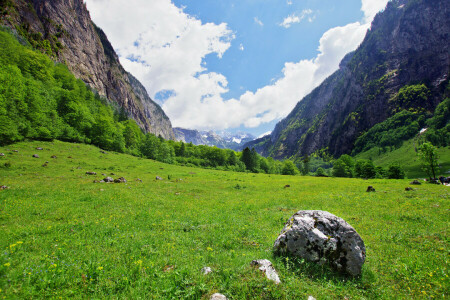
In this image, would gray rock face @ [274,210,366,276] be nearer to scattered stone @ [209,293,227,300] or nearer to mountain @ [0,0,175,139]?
scattered stone @ [209,293,227,300]

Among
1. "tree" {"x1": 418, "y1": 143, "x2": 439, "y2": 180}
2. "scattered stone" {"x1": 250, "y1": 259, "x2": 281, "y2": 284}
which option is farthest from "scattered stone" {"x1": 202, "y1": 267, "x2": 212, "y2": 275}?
"tree" {"x1": 418, "y1": 143, "x2": 439, "y2": 180}

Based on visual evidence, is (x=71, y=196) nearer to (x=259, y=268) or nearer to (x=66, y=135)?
(x=259, y=268)

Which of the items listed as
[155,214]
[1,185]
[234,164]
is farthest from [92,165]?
[234,164]

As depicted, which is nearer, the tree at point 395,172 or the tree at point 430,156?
the tree at point 430,156

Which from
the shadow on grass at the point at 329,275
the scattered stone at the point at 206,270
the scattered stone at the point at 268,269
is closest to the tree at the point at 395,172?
the shadow on grass at the point at 329,275

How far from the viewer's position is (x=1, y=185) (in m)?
17.9

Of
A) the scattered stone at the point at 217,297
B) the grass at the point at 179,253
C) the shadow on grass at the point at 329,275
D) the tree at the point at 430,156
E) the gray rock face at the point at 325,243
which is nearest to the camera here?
the scattered stone at the point at 217,297

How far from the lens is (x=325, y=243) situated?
766cm

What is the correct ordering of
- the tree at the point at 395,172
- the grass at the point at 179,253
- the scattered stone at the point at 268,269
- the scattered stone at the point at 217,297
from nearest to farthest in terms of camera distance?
the scattered stone at the point at 217,297 < the grass at the point at 179,253 < the scattered stone at the point at 268,269 < the tree at the point at 395,172

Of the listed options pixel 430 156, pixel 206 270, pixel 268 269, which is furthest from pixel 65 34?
pixel 430 156

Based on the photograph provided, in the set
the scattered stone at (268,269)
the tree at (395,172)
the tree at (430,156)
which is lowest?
the tree at (395,172)

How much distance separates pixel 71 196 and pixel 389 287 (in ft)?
76.6

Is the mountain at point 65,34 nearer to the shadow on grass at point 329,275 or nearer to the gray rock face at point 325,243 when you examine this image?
the gray rock face at point 325,243

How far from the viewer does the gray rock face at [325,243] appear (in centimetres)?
736
